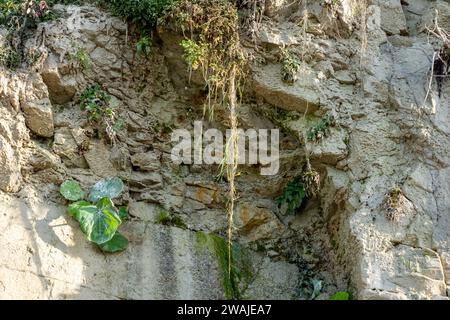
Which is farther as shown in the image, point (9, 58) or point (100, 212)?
point (9, 58)

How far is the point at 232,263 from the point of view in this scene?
4.93 m

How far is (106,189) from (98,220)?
0.30 m

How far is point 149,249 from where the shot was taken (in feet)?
15.6

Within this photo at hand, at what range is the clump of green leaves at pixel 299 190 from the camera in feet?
16.4

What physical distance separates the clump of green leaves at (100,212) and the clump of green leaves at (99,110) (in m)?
0.49

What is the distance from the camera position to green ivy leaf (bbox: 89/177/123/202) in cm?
477

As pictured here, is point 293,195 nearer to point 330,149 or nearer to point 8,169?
point 330,149

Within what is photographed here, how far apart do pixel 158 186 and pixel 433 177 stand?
7.32 feet

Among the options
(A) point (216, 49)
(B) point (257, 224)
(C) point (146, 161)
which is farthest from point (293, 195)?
(A) point (216, 49)

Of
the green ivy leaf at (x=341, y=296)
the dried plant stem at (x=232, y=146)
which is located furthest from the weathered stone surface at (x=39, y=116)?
the green ivy leaf at (x=341, y=296)

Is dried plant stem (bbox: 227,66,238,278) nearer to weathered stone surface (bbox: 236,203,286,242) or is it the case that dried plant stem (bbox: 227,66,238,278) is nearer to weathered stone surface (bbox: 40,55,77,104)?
weathered stone surface (bbox: 236,203,286,242)

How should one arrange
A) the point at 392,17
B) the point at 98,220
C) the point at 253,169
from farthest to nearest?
the point at 392,17, the point at 253,169, the point at 98,220

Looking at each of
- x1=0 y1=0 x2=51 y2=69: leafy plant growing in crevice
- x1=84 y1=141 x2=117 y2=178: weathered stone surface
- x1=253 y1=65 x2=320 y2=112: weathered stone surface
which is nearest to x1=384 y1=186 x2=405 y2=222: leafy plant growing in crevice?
x1=253 y1=65 x2=320 y2=112: weathered stone surface
